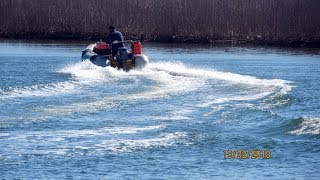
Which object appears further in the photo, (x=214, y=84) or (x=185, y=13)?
(x=185, y=13)

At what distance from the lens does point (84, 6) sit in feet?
167

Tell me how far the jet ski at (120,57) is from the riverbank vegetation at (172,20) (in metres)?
16.8

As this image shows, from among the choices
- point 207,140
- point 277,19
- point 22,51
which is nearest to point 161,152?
point 207,140

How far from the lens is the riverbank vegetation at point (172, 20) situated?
156 feet

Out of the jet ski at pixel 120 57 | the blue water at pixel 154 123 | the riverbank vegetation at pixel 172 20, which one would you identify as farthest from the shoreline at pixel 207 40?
the jet ski at pixel 120 57

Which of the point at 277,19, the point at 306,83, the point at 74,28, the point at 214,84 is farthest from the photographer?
the point at 74,28

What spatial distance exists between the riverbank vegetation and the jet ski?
1681 cm

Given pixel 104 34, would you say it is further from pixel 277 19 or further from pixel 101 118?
pixel 101 118

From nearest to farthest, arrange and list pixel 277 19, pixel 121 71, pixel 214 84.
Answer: pixel 214 84 < pixel 121 71 < pixel 277 19

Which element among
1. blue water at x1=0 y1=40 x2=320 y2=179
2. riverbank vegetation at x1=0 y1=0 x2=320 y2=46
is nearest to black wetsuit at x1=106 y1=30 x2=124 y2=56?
blue water at x1=0 y1=40 x2=320 y2=179

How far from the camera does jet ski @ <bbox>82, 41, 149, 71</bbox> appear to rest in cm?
3025

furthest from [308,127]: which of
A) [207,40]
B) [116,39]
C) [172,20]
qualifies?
[172,20]

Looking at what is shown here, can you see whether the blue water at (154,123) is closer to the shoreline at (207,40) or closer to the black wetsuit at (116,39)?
the black wetsuit at (116,39)

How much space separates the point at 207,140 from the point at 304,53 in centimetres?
2856
